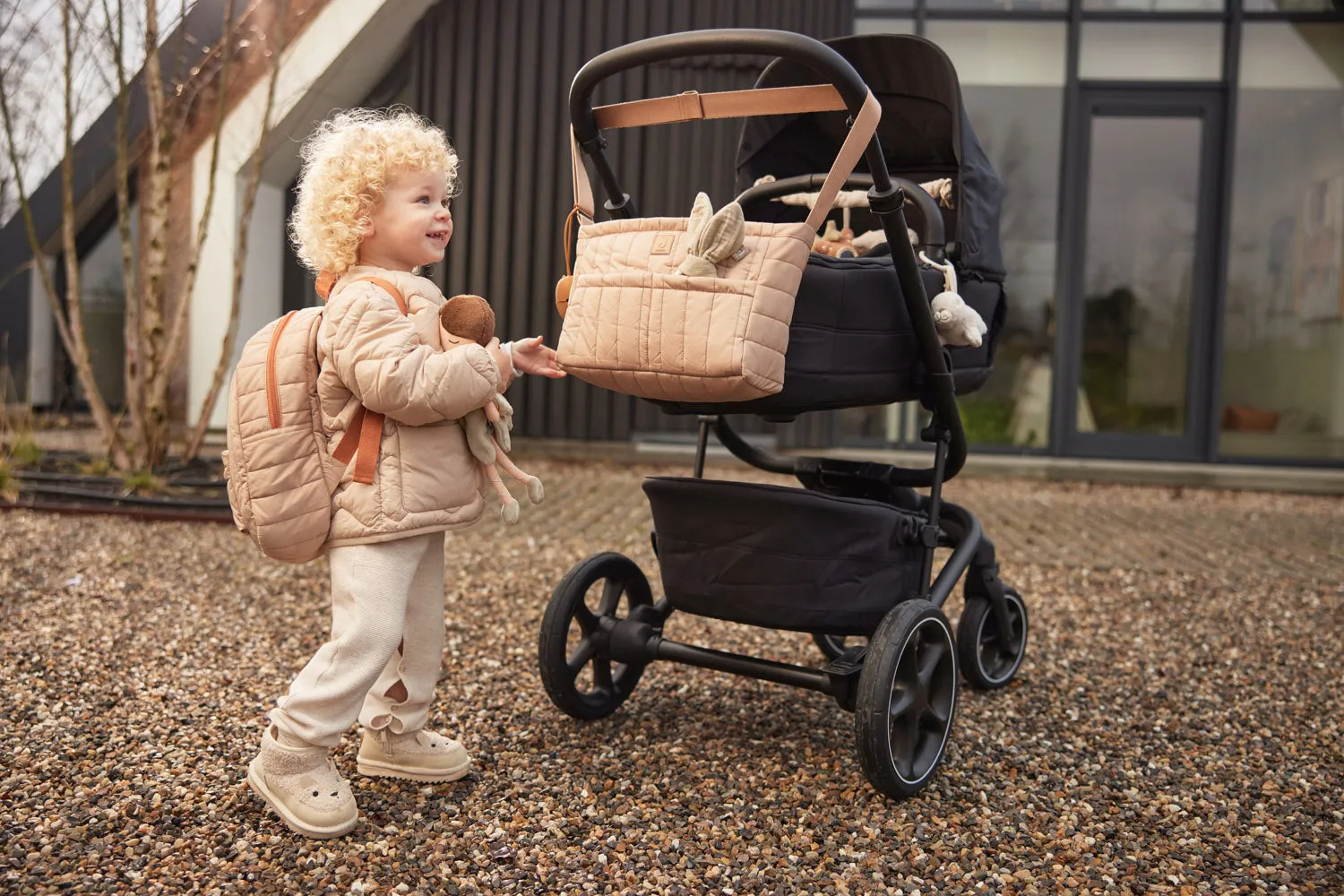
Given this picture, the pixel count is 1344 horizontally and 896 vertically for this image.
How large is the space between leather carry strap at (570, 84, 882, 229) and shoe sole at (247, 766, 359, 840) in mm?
1344

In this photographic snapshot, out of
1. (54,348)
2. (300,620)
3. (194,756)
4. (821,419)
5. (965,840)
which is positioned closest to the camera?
(965,840)

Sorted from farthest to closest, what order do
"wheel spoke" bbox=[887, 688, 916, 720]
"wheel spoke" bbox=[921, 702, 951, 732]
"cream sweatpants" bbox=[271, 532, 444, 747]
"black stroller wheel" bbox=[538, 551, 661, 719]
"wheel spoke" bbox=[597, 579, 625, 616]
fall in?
"wheel spoke" bbox=[597, 579, 625, 616] → "black stroller wheel" bbox=[538, 551, 661, 719] → "wheel spoke" bbox=[921, 702, 951, 732] → "wheel spoke" bbox=[887, 688, 916, 720] → "cream sweatpants" bbox=[271, 532, 444, 747]

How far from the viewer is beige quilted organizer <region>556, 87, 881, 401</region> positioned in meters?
2.10

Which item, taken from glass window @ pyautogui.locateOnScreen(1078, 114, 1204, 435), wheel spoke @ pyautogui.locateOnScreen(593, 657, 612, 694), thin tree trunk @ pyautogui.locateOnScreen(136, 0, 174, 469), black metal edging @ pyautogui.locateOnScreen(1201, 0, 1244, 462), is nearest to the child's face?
wheel spoke @ pyautogui.locateOnScreen(593, 657, 612, 694)

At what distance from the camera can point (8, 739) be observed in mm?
2613

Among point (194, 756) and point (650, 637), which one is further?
point (650, 637)

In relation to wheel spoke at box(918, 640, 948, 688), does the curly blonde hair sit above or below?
above

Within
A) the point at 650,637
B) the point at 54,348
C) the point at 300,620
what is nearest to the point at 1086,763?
the point at 650,637

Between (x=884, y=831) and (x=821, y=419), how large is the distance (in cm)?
572

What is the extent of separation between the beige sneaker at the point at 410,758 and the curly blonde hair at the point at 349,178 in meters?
1.01

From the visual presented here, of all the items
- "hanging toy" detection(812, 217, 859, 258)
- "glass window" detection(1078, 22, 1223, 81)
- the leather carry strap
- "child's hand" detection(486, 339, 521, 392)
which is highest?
"glass window" detection(1078, 22, 1223, 81)

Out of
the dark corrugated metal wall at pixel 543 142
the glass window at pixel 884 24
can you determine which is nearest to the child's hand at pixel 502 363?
the dark corrugated metal wall at pixel 543 142

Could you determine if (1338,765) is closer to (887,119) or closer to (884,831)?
(884,831)

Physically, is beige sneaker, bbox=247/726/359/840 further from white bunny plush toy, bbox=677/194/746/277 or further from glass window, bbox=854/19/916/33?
glass window, bbox=854/19/916/33
